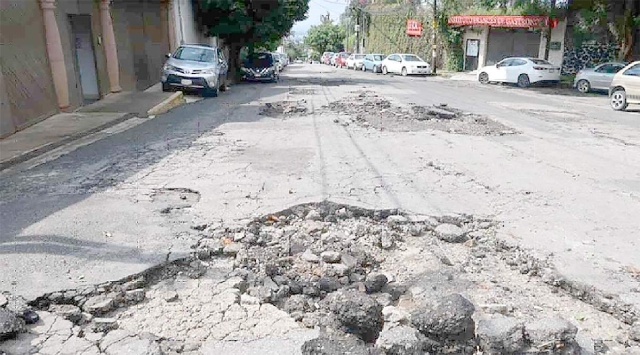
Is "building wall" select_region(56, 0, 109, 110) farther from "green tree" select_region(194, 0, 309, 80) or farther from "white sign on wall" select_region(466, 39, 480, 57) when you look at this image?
"white sign on wall" select_region(466, 39, 480, 57)

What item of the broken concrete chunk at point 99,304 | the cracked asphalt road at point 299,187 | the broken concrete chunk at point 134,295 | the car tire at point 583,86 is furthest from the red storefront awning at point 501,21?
the broken concrete chunk at point 99,304

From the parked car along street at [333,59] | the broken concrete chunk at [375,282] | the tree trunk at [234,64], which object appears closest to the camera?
the broken concrete chunk at [375,282]

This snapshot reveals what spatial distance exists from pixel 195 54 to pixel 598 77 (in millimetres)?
16746

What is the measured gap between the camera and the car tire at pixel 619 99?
14.1m

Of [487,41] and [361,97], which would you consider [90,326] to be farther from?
[487,41]

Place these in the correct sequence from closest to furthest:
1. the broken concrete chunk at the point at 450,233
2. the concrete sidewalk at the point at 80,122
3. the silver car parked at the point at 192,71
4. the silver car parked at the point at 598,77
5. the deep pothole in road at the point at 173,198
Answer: the broken concrete chunk at the point at 450,233 → the deep pothole in road at the point at 173,198 → the concrete sidewalk at the point at 80,122 → the silver car parked at the point at 192,71 → the silver car parked at the point at 598,77

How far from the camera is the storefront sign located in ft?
133

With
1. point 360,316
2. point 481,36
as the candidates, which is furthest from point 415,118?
point 481,36

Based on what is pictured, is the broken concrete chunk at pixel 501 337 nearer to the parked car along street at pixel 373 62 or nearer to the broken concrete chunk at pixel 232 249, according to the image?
the broken concrete chunk at pixel 232 249

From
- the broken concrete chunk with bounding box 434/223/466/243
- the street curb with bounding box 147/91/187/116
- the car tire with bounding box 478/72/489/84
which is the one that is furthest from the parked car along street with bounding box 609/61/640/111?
the street curb with bounding box 147/91/187/116

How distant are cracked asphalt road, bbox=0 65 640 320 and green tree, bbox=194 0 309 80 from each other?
43.9 ft

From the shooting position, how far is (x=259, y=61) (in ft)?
82.4

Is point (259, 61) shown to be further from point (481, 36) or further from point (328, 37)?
point (328, 37)

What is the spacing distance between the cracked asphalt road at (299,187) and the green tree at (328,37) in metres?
81.0
